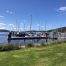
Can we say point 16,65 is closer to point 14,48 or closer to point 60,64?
point 60,64

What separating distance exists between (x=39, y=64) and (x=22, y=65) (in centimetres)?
95

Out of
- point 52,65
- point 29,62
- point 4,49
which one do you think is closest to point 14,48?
point 4,49

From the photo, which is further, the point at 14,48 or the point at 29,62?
the point at 14,48

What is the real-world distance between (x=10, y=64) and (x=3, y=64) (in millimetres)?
380

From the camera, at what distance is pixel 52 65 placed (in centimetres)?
963

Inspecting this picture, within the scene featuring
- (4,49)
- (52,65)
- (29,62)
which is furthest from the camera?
(4,49)

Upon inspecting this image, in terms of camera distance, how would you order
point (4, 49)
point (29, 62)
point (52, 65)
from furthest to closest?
point (4, 49) < point (29, 62) < point (52, 65)

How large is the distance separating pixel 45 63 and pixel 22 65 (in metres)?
1.35

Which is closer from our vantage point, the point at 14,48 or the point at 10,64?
the point at 10,64

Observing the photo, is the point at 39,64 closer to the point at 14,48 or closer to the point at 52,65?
the point at 52,65

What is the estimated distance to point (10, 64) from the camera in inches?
389

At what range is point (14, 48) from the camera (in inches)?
658

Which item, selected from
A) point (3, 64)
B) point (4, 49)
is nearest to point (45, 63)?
point (3, 64)

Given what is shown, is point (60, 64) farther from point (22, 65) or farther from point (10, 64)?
point (10, 64)
